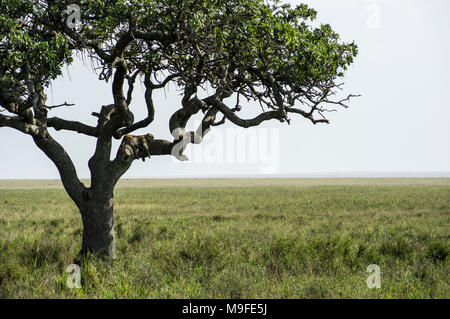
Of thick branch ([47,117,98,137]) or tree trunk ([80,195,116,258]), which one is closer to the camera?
tree trunk ([80,195,116,258])

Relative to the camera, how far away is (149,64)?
11.7 metres

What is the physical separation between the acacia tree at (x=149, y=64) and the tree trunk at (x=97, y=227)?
27 millimetres

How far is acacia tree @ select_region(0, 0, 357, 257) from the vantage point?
864 centimetres

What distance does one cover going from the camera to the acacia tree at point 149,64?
340 inches

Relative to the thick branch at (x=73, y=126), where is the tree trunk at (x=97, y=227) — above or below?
below

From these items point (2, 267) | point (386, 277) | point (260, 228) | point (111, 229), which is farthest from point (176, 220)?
point (386, 277)

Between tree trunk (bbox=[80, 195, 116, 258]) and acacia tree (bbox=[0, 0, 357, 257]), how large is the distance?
3 centimetres

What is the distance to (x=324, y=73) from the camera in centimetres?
1040

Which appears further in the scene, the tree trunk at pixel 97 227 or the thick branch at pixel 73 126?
the thick branch at pixel 73 126

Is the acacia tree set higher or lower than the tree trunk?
higher

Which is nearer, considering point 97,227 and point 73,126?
point 97,227

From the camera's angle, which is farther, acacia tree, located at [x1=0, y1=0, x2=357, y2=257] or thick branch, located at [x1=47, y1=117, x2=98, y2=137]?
thick branch, located at [x1=47, y1=117, x2=98, y2=137]

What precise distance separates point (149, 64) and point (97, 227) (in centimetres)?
510
